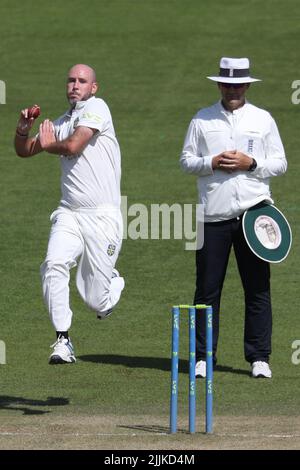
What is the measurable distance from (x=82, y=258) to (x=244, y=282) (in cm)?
141

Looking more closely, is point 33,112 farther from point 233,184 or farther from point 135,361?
point 135,361

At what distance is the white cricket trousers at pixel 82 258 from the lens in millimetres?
10156

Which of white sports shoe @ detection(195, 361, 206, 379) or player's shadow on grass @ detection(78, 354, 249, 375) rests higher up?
player's shadow on grass @ detection(78, 354, 249, 375)

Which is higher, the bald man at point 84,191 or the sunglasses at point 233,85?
the sunglasses at point 233,85

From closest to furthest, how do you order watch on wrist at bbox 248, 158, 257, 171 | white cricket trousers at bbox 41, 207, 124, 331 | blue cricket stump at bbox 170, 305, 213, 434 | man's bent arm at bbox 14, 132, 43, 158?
blue cricket stump at bbox 170, 305, 213, 434 → white cricket trousers at bbox 41, 207, 124, 331 → man's bent arm at bbox 14, 132, 43, 158 → watch on wrist at bbox 248, 158, 257, 171

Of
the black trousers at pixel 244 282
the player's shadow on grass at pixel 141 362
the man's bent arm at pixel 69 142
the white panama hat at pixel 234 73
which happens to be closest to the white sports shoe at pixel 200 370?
the black trousers at pixel 244 282

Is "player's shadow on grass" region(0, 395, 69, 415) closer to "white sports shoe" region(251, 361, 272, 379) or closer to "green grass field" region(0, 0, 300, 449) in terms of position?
"green grass field" region(0, 0, 300, 449)

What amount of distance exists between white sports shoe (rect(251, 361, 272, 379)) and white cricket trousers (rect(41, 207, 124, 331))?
49.7 inches

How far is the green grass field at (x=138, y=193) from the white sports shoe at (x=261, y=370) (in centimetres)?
7

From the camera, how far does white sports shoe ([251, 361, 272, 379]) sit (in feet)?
35.9

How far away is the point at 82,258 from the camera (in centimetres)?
1054

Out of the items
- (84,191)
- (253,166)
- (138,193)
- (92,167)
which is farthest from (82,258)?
(138,193)

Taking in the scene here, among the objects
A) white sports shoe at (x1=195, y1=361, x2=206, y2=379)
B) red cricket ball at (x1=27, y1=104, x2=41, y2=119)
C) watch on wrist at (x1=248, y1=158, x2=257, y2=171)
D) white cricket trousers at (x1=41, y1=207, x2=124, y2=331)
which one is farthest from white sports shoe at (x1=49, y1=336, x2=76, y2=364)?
watch on wrist at (x1=248, y1=158, x2=257, y2=171)

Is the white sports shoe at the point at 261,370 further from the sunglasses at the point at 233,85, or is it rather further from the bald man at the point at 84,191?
the sunglasses at the point at 233,85
